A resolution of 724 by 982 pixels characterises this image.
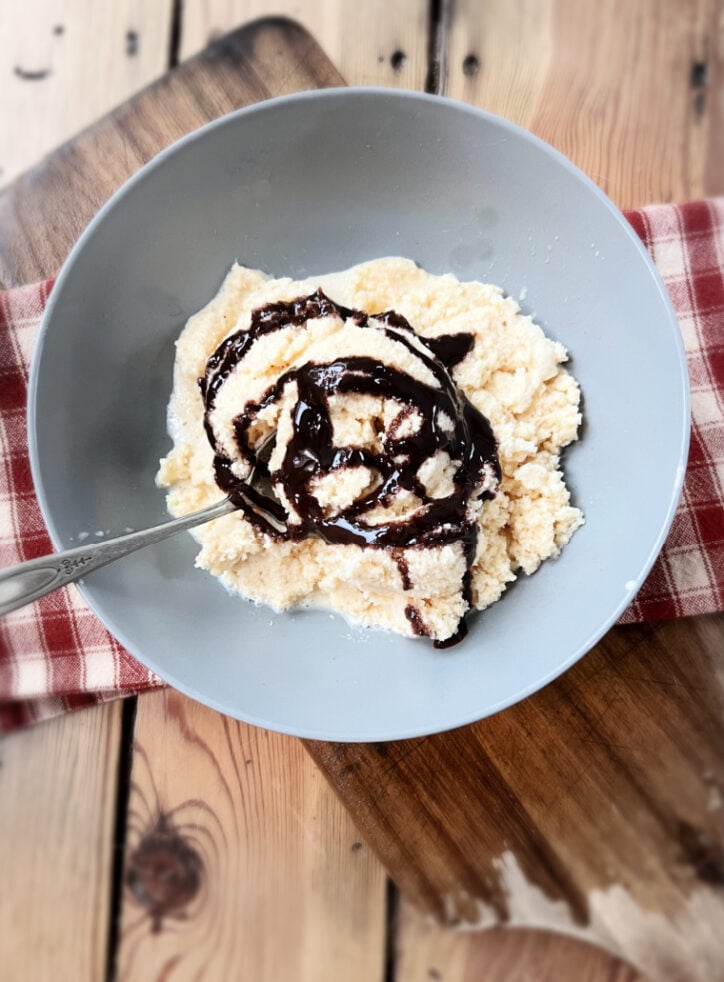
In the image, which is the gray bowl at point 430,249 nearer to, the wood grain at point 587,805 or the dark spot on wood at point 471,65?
the wood grain at point 587,805

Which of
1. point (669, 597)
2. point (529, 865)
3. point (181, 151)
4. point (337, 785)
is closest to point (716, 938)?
point (529, 865)

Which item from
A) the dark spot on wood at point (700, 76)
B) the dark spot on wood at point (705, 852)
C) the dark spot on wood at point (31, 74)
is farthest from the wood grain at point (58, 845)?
the dark spot on wood at point (700, 76)

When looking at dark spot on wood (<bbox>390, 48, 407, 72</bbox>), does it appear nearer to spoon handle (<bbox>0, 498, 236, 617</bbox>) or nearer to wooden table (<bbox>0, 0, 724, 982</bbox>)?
wooden table (<bbox>0, 0, 724, 982</bbox>)

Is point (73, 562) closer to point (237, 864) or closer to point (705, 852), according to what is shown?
point (237, 864)

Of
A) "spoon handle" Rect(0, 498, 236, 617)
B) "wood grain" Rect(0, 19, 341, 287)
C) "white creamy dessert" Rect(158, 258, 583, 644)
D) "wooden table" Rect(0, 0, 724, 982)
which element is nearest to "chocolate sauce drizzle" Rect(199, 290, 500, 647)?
"white creamy dessert" Rect(158, 258, 583, 644)

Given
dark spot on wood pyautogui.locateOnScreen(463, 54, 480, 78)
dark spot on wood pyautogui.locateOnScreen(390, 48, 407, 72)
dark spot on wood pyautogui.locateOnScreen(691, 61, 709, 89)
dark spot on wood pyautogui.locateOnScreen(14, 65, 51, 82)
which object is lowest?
dark spot on wood pyautogui.locateOnScreen(691, 61, 709, 89)

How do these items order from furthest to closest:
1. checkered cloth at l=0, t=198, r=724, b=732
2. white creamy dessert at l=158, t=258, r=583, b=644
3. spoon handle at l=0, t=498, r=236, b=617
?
checkered cloth at l=0, t=198, r=724, b=732, white creamy dessert at l=158, t=258, r=583, b=644, spoon handle at l=0, t=498, r=236, b=617

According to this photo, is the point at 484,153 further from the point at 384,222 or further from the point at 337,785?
the point at 337,785

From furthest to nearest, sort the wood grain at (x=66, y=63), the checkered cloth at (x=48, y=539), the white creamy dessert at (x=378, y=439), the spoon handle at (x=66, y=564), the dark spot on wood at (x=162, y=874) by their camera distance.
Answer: the wood grain at (x=66, y=63), the dark spot on wood at (x=162, y=874), the checkered cloth at (x=48, y=539), the white creamy dessert at (x=378, y=439), the spoon handle at (x=66, y=564)
